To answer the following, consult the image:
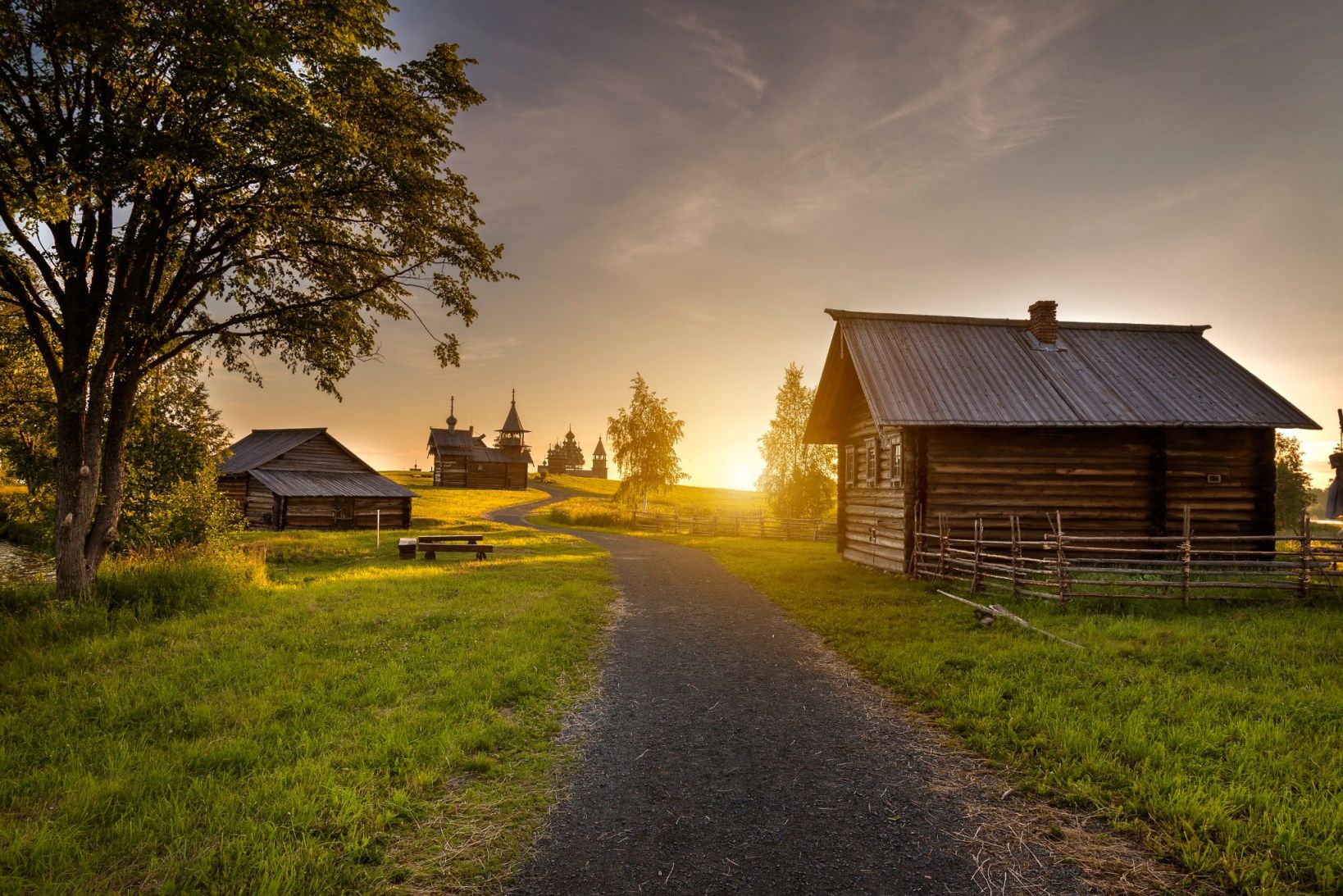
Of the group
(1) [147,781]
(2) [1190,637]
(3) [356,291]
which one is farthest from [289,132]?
(2) [1190,637]

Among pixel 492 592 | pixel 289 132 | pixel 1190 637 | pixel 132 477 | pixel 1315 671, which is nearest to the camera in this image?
pixel 1315 671

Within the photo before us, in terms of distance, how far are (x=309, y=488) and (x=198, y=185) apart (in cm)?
2882

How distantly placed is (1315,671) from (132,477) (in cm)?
2517

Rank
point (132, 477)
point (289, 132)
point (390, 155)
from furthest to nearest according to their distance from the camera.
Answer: point (132, 477), point (390, 155), point (289, 132)

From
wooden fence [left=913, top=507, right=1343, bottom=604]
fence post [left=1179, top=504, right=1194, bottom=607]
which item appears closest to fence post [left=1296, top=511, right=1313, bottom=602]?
wooden fence [left=913, top=507, right=1343, bottom=604]

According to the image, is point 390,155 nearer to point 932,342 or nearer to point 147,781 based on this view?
point 147,781

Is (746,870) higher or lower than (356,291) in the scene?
lower

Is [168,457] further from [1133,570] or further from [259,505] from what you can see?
[1133,570]

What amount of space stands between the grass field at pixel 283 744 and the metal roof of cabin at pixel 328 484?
26107 mm

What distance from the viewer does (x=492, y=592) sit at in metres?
13.7

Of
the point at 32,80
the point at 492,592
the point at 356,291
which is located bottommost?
the point at 492,592

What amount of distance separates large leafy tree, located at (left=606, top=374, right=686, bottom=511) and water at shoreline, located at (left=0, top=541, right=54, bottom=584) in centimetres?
2951

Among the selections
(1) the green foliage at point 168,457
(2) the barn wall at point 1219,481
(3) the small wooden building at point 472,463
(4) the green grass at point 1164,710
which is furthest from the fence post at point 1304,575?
(3) the small wooden building at point 472,463

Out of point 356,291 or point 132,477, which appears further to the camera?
point 132,477
